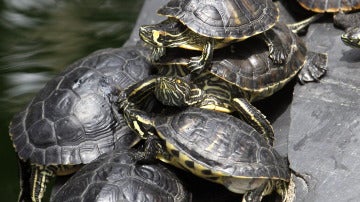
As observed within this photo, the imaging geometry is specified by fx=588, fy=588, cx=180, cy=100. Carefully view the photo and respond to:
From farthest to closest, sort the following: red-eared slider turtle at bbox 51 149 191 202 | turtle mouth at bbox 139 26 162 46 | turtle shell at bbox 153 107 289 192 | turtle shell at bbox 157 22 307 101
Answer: turtle shell at bbox 157 22 307 101 → turtle mouth at bbox 139 26 162 46 → turtle shell at bbox 153 107 289 192 → red-eared slider turtle at bbox 51 149 191 202

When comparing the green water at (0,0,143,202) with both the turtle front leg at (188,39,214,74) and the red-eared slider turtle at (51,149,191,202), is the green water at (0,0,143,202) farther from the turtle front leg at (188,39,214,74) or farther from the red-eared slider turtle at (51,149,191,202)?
the turtle front leg at (188,39,214,74)

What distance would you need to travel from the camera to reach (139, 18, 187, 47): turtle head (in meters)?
4.34

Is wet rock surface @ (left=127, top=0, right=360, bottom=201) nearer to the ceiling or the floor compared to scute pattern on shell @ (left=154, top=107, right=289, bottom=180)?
nearer to the floor

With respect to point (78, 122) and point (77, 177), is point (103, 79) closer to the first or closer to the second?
point (78, 122)

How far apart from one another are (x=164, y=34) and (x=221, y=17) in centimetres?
45

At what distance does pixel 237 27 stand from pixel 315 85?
2.86 feet

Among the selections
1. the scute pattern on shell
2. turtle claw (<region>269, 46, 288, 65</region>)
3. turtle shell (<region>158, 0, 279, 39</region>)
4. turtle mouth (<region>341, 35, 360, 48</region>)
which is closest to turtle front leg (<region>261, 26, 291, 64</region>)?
turtle claw (<region>269, 46, 288, 65</region>)

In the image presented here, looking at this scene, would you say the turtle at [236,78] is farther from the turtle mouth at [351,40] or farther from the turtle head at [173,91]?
the turtle mouth at [351,40]

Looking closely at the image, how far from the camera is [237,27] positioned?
4418mm

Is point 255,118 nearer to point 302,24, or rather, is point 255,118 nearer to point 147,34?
point 147,34

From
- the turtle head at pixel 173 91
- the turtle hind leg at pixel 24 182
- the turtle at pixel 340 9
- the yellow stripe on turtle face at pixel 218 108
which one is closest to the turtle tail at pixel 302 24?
the turtle at pixel 340 9

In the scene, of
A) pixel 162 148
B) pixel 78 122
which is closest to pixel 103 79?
pixel 78 122

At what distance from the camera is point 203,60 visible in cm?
437

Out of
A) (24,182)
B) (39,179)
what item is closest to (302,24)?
(39,179)
